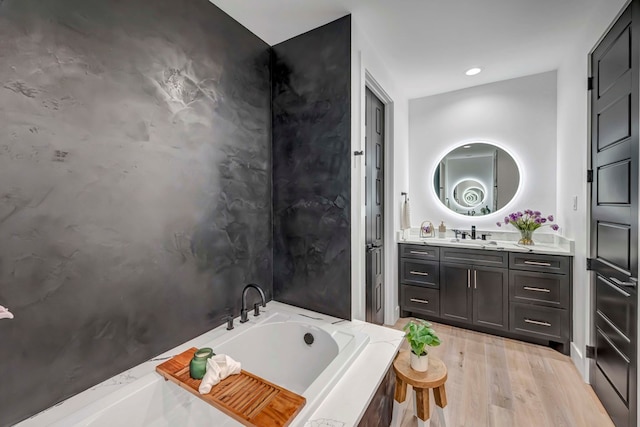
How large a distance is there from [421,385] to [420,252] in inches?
70.8

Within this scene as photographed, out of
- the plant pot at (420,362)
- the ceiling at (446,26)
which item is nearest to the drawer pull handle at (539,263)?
the plant pot at (420,362)

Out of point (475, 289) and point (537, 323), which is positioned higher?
point (475, 289)

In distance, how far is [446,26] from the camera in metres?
2.04

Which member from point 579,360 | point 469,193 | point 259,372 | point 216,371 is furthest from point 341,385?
point 469,193

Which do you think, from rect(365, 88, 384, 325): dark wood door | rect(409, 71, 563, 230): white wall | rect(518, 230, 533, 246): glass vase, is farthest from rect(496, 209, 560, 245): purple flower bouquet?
rect(365, 88, 384, 325): dark wood door

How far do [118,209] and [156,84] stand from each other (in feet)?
2.29

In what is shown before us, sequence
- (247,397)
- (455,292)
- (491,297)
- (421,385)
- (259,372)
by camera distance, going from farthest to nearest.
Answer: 1. (455,292)
2. (491,297)
3. (259,372)
4. (421,385)
5. (247,397)

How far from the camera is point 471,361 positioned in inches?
91.0

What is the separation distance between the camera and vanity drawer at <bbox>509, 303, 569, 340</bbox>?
7.87 feet

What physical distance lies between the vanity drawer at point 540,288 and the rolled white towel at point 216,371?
261 cm

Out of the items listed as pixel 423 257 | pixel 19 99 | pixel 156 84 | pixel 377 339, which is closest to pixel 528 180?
pixel 423 257

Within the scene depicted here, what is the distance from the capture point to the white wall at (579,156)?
2020 millimetres

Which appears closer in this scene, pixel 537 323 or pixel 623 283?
pixel 623 283

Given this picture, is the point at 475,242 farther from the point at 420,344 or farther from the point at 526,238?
the point at 420,344
